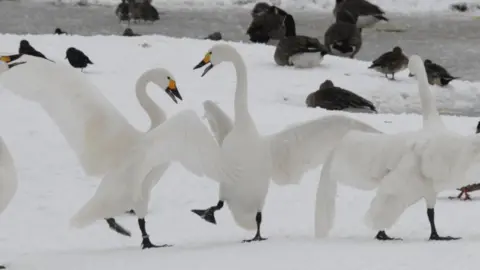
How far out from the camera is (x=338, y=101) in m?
10.7

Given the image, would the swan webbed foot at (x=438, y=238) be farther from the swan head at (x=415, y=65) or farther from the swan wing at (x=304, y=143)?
the swan head at (x=415, y=65)

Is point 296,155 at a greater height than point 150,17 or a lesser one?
greater

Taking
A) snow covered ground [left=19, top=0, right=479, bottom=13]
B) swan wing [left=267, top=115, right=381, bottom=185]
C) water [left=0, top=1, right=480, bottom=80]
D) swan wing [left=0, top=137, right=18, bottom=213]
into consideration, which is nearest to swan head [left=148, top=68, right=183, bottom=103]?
swan wing [left=267, top=115, right=381, bottom=185]

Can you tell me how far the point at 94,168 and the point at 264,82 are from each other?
6.67m

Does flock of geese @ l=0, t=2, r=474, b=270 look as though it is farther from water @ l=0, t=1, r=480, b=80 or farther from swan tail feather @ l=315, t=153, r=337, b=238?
water @ l=0, t=1, r=480, b=80

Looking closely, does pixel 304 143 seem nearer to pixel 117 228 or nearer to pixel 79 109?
pixel 117 228

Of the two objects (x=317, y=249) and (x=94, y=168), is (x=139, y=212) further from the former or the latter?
(x=317, y=249)

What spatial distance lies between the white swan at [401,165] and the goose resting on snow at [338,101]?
5068mm

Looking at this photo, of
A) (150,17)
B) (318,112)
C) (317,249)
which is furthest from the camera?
(150,17)

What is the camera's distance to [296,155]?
19.3 ft

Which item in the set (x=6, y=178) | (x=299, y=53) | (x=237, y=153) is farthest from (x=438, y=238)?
(x=299, y=53)

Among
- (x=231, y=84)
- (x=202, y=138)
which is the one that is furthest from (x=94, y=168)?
(x=231, y=84)

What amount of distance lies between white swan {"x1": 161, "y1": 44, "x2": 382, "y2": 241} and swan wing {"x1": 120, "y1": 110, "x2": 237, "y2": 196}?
0.44m

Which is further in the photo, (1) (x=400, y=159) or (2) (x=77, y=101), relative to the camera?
(2) (x=77, y=101)
